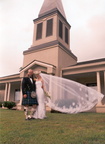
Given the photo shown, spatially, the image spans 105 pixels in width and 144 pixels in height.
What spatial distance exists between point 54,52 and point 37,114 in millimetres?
12258

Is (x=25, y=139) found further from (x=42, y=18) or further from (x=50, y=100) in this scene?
(x=42, y=18)

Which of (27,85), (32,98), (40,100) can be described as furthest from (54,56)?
(32,98)

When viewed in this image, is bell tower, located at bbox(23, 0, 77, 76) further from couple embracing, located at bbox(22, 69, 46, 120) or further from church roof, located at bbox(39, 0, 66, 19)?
couple embracing, located at bbox(22, 69, 46, 120)

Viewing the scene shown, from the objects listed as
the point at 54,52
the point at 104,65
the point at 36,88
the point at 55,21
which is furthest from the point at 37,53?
the point at 36,88

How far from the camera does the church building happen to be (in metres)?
15.9

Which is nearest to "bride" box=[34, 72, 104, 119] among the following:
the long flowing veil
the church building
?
the long flowing veil

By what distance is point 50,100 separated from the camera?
652 centimetres

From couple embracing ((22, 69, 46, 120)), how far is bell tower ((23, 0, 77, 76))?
995 cm

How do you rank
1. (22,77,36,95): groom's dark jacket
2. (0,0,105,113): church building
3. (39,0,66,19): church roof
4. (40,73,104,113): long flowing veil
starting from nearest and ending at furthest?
1. (40,73,104,113): long flowing veil
2. (22,77,36,95): groom's dark jacket
3. (0,0,105,113): church building
4. (39,0,66,19): church roof

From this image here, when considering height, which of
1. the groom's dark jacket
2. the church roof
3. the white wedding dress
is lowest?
the white wedding dress

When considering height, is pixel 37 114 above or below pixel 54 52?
below

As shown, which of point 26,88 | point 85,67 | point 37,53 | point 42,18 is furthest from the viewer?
point 42,18

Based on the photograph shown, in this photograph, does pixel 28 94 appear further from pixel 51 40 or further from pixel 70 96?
pixel 51 40

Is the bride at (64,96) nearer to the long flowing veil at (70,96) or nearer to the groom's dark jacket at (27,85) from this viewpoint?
the long flowing veil at (70,96)
